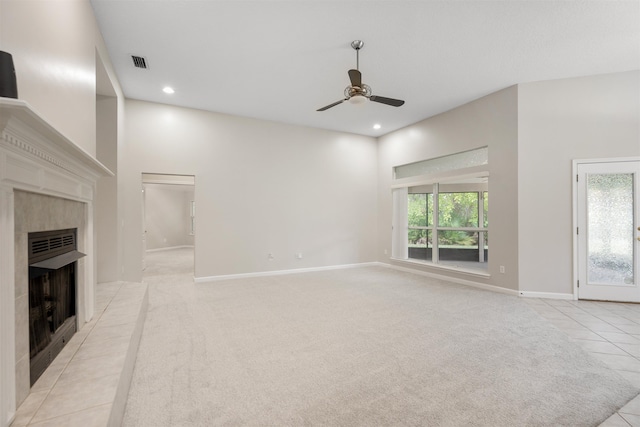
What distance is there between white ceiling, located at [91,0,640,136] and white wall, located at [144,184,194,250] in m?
5.84

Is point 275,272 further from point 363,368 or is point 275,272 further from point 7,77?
point 7,77

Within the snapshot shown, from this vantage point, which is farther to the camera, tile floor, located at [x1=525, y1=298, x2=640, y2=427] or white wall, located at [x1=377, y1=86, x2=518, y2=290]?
white wall, located at [x1=377, y1=86, x2=518, y2=290]

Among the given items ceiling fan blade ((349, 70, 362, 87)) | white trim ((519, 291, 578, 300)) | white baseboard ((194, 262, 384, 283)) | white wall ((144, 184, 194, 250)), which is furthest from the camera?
white wall ((144, 184, 194, 250))

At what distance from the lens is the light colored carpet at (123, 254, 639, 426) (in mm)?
1704

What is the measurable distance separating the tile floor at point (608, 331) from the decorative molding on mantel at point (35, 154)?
3.31 m

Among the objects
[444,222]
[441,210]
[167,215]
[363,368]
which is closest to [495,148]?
[441,210]

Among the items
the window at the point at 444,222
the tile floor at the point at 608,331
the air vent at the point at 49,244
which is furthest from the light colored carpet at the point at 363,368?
the window at the point at 444,222

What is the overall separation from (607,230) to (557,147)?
136cm

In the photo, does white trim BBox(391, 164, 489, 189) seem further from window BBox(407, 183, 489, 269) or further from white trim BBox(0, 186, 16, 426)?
white trim BBox(0, 186, 16, 426)

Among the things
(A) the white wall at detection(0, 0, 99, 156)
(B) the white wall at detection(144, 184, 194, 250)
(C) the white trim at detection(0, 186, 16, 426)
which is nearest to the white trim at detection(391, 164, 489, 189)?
(A) the white wall at detection(0, 0, 99, 156)

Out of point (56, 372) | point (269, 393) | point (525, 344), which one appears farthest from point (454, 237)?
point (56, 372)

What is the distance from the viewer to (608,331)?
2.95 metres

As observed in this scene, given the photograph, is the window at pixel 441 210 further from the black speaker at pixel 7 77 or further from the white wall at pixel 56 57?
the black speaker at pixel 7 77

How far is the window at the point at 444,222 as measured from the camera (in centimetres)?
580
